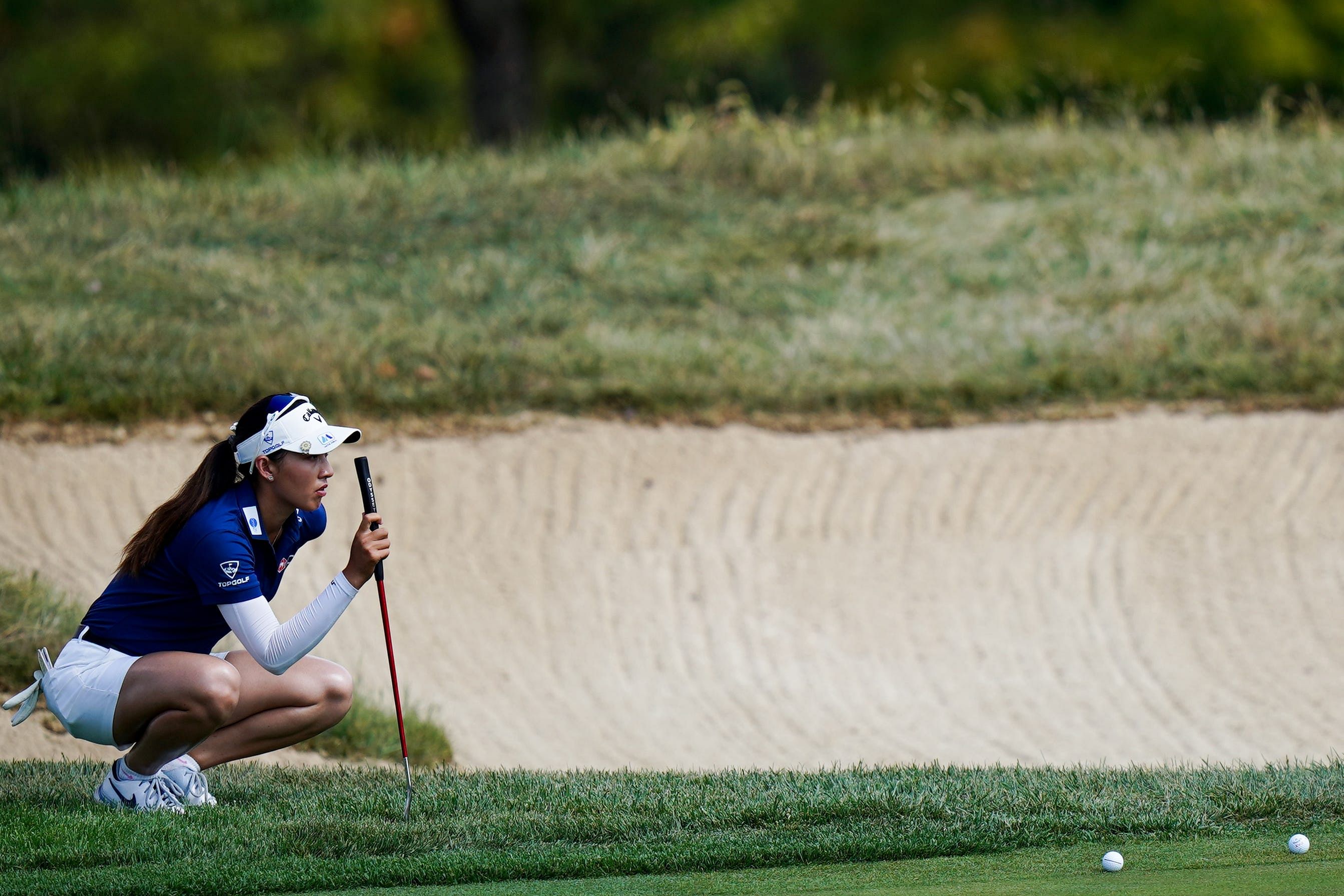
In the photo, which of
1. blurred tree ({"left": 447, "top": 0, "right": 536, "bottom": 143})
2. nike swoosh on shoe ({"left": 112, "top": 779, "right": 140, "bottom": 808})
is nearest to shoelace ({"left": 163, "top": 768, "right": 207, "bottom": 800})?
nike swoosh on shoe ({"left": 112, "top": 779, "right": 140, "bottom": 808})

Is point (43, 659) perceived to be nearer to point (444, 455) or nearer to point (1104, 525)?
point (444, 455)

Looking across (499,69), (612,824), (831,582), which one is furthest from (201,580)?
(499,69)

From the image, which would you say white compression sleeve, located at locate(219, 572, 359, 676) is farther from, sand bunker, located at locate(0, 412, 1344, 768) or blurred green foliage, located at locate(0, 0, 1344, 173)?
blurred green foliage, located at locate(0, 0, 1344, 173)

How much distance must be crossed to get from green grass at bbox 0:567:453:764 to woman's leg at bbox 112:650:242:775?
102 inches

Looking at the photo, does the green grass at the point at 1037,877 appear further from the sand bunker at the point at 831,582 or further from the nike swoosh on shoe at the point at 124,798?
the sand bunker at the point at 831,582

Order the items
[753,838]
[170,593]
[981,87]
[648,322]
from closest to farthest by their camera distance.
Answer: [753,838]
[170,593]
[648,322]
[981,87]

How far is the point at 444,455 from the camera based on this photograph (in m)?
11.3

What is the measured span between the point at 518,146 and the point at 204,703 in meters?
13.5

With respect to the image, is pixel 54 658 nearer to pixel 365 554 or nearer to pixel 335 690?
pixel 335 690

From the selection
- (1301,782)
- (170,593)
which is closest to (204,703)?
(170,593)

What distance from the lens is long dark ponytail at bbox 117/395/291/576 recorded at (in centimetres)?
533

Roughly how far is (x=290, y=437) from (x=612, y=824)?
1659mm

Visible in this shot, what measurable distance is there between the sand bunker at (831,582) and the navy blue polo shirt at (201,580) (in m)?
3.43

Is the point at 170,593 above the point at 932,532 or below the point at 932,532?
above
